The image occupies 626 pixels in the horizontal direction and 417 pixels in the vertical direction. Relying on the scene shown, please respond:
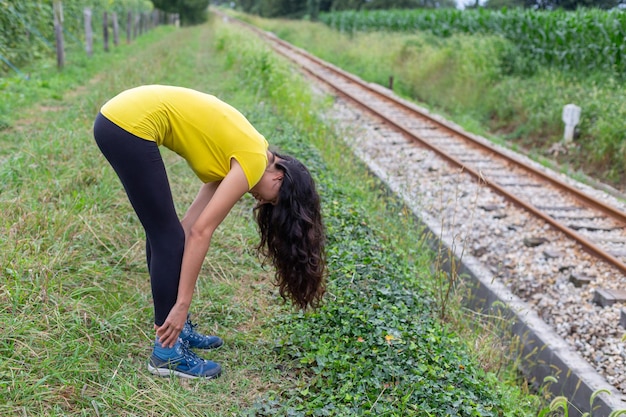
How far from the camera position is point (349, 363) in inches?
124

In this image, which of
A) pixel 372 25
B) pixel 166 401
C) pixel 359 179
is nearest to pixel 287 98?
pixel 359 179

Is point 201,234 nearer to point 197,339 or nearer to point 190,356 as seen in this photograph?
point 190,356

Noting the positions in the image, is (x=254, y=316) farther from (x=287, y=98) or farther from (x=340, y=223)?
(x=287, y=98)

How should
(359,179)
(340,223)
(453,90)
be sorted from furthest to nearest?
(453,90) < (359,179) < (340,223)

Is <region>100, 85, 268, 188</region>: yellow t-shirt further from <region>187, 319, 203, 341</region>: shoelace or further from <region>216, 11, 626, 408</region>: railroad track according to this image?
<region>216, 11, 626, 408</region>: railroad track

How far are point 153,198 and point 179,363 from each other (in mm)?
935

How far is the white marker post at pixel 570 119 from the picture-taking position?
10.5 metres

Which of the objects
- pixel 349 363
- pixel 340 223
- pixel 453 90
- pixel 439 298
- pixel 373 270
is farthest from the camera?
pixel 453 90

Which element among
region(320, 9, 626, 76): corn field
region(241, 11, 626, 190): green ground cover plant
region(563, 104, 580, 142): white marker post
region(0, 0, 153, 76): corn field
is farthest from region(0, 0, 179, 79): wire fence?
region(320, 9, 626, 76): corn field

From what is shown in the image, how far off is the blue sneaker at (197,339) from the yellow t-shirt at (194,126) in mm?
1103

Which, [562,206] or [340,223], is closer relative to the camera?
[340,223]

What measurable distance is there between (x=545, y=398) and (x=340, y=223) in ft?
6.91

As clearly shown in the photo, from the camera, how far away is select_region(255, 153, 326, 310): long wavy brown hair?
9.04 feet

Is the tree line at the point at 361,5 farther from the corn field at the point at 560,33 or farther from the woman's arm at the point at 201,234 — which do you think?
the woman's arm at the point at 201,234
